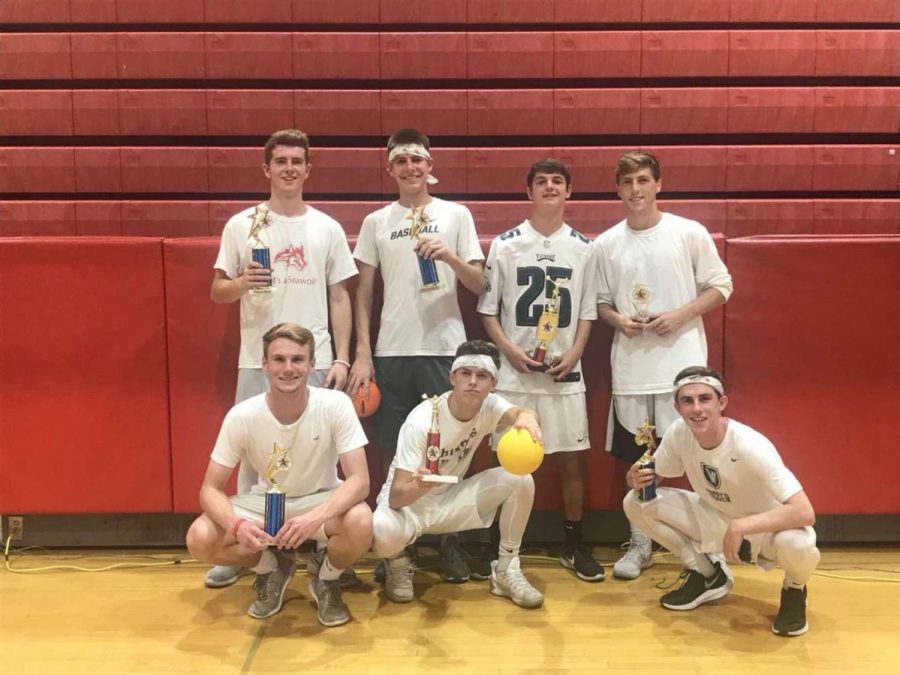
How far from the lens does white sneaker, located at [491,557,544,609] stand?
2738mm

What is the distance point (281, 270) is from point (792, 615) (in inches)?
89.3

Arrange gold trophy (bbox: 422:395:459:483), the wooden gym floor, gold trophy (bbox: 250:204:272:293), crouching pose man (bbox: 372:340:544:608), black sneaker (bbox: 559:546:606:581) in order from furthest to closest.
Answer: black sneaker (bbox: 559:546:606:581), gold trophy (bbox: 250:204:272:293), crouching pose man (bbox: 372:340:544:608), gold trophy (bbox: 422:395:459:483), the wooden gym floor

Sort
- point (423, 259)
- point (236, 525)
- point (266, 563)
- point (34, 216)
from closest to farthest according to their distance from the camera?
point (236, 525), point (266, 563), point (423, 259), point (34, 216)

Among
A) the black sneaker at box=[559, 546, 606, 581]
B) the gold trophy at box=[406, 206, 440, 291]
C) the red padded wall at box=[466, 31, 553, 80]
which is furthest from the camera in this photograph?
the red padded wall at box=[466, 31, 553, 80]

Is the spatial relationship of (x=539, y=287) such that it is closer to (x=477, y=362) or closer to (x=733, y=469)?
(x=477, y=362)

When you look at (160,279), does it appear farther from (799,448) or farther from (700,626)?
(799,448)

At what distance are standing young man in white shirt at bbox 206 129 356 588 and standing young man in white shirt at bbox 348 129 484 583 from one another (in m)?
0.17

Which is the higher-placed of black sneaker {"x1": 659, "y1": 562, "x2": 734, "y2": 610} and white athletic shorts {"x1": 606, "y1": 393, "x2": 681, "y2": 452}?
white athletic shorts {"x1": 606, "y1": 393, "x2": 681, "y2": 452}

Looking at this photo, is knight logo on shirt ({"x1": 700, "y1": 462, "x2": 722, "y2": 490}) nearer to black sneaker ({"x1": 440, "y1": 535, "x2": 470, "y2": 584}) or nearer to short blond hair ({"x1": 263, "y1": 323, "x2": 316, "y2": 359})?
black sneaker ({"x1": 440, "y1": 535, "x2": 470, "y2": 584})

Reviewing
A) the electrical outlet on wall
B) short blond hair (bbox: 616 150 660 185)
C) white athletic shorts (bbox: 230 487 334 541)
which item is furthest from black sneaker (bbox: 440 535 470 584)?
the electrical outlet on wall

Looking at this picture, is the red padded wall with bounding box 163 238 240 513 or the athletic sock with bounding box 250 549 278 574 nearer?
the athletic sock with bounding box 250 549 278 574

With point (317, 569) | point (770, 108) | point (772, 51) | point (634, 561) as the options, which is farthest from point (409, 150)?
point (772, 51)

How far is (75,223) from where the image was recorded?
561cm

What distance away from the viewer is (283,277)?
9.61 ft
